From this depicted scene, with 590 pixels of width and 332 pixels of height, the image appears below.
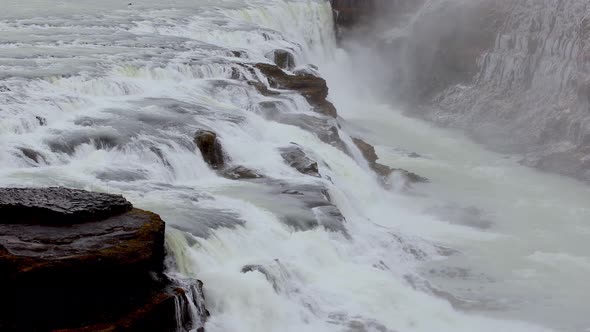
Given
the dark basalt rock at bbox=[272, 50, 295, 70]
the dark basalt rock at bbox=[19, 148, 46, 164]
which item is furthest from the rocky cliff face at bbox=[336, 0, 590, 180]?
the dark basalt rock at bbox=[19, 148, 46, 164]

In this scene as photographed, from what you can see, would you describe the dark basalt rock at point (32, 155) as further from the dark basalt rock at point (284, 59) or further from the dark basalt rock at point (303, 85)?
the dark basalt rock at point (284, 59)

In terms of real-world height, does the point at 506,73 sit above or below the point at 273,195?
above

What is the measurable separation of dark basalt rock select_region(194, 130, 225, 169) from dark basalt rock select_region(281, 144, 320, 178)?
1317 millimetres

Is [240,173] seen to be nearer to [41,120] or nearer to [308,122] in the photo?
[41,120]

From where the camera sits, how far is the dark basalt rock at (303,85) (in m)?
19.9

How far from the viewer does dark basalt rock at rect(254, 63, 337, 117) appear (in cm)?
1986

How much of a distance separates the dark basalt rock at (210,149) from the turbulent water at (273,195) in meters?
0.25

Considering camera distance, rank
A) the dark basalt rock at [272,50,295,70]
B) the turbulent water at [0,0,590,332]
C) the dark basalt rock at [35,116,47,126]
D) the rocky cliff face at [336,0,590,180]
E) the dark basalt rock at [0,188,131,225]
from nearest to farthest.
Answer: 1. the dark basalt rock at [0,188,131,225]
2. the turbulent water at [0,0,590,332]
3. the dark basalt rock at [35,116,47,126]
4. the rocky cliff face at [336,0,590,180]
5. the dark basalt rock at [272,50,295,70]

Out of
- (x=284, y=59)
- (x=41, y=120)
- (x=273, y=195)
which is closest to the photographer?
(x=273, y=195)

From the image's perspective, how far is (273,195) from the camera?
42.6ft

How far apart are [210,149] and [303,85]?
648cm

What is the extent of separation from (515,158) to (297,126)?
24.0ft

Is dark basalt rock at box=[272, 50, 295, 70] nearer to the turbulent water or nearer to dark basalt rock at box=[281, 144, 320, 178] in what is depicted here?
the turbulent water

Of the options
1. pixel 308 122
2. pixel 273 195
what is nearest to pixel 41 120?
pixel 273 195
